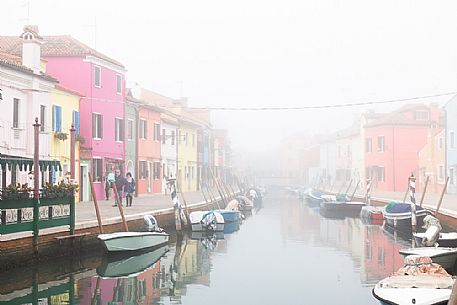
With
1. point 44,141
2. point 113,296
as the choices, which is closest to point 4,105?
point 44,141

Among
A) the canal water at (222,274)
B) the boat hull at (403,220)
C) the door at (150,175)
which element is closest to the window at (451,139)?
the boat hull at (403,220)

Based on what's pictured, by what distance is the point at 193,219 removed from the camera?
29.8 m

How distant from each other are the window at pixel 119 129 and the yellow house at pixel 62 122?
524 cm

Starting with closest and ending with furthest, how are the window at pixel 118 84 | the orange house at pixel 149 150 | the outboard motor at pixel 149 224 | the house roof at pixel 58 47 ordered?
the outboard motor at pixel 149 224, the house roof at pixel 58 47, the window at pixel 118 84, the orange house at pixel 149 150

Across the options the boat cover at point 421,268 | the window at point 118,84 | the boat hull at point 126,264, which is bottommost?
the boat hull at point 126,264

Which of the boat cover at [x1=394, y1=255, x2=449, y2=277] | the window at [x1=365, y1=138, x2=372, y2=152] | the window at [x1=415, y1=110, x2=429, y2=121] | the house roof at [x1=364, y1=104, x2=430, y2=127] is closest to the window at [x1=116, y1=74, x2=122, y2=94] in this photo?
the boat cover at [x1=394, y1=255, x2=449, y2=277]

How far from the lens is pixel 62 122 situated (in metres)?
32.0

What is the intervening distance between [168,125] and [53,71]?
14.9 meters

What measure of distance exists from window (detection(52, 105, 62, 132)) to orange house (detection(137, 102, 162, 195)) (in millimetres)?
10961

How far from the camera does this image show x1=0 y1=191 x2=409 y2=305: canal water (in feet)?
50.8

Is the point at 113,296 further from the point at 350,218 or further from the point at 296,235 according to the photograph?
the point at 350,218

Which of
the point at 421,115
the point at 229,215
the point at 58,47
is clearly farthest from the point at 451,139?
the point at 58,47

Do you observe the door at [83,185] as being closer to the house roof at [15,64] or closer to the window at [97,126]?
the window at [97,126]

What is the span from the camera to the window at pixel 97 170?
36.0 m
